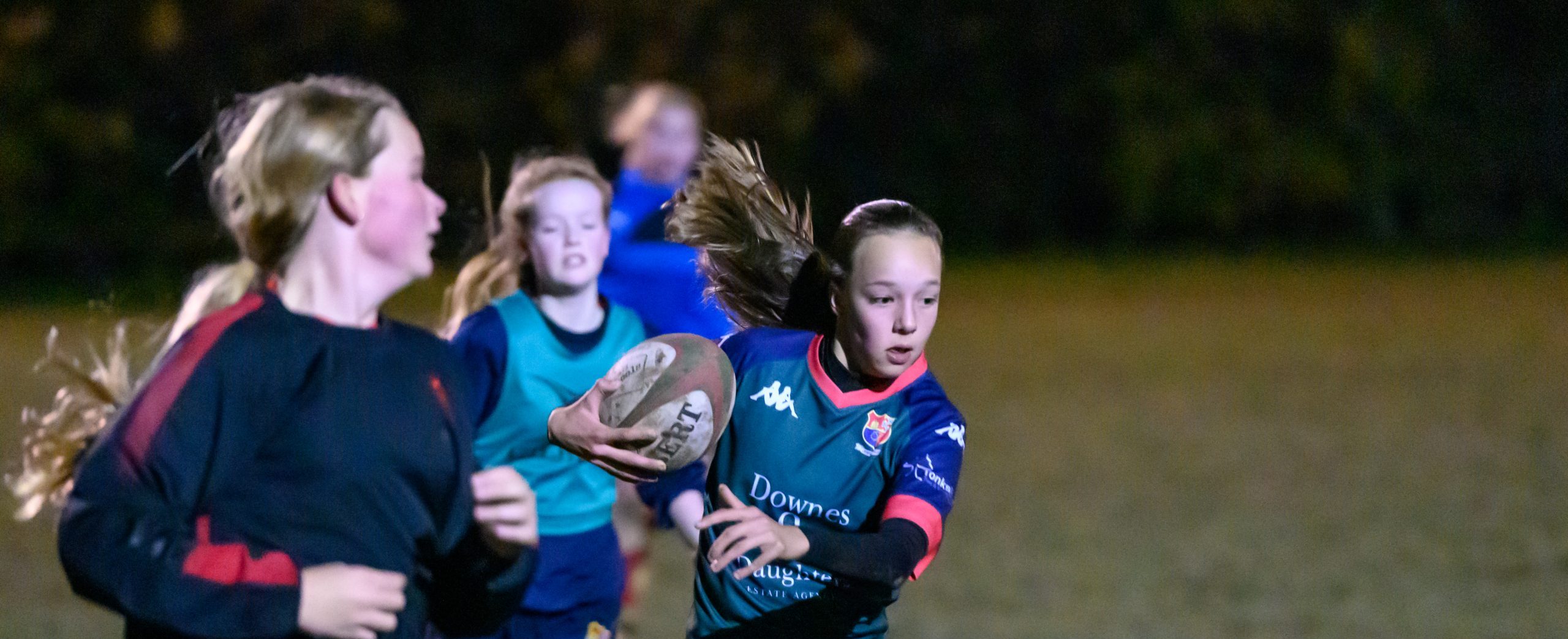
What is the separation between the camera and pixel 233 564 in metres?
2.15

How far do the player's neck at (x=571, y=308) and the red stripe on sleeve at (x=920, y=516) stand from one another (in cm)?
126

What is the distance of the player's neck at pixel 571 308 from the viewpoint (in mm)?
3924

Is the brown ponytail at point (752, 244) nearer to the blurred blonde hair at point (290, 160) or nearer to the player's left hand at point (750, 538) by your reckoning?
the player's left hand at point (750, 538)

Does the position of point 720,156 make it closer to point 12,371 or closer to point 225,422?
point 225,422

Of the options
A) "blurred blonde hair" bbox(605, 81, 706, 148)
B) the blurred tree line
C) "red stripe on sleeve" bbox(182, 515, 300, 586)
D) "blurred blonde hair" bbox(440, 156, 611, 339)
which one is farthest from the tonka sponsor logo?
the blurred tree line

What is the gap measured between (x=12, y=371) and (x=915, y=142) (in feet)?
60.6

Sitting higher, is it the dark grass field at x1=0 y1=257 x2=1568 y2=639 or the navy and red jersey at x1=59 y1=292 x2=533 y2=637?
the navy and red jersey at x1=59 y1=292 x2=533 y2=637

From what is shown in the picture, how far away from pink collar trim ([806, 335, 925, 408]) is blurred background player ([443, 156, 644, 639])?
942 millimetres

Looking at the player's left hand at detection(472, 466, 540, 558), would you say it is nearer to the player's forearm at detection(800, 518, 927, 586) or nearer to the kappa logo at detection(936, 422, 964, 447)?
the player's forearm at detection(800, 518, 927, 586)

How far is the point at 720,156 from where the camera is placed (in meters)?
3.40

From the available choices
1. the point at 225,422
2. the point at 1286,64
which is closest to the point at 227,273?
the point at 225,422

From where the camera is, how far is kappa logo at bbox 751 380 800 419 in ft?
9.96

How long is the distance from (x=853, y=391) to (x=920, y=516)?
29 cm

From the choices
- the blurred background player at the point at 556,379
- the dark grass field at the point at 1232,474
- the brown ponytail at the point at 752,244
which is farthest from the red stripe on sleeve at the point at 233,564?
the dark grass field at the point at 1232,474
